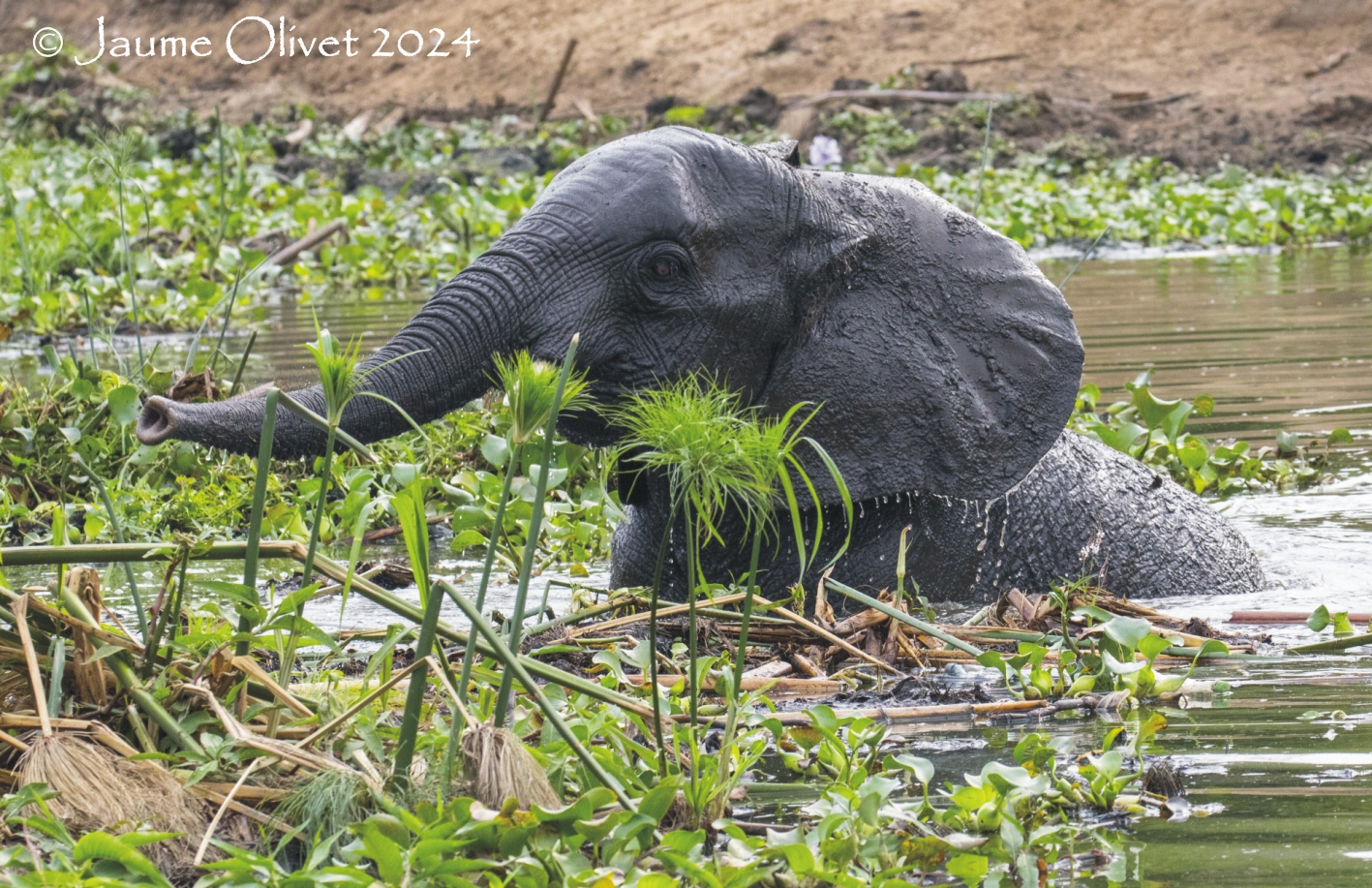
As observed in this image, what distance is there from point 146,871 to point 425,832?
34 cm

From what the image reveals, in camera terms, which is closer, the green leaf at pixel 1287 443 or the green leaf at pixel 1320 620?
the green leaf at pixel 1320 620

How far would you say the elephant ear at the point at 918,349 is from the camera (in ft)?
14.7

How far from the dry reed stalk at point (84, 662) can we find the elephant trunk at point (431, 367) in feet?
2.98

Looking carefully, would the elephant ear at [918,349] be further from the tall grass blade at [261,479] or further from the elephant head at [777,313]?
the tall grass blade at [261,479]

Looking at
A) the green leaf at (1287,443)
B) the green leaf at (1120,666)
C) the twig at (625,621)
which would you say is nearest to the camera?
the green leaf at (1120,666)

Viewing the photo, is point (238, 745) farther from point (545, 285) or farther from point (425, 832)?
point (545, 285)

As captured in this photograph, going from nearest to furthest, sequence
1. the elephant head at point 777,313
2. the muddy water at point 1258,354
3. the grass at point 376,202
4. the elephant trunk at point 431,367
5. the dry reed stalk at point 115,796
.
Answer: the dry reed stalk at point 115,796, the elephant trunk at point 431,367, the elephant head at point 777,313, the muddy water at point 1258,354, the grass at point 376,202

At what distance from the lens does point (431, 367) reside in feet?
13.0

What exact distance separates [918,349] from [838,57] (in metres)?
22.8

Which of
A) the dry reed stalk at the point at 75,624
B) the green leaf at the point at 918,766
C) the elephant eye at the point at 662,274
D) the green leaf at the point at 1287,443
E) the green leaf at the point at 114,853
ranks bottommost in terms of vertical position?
the green leaf at the point at 114,853

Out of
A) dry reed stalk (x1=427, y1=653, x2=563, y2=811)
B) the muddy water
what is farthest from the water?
dry reed stalk (x1=427, y1=653, x2=563, y2=811)

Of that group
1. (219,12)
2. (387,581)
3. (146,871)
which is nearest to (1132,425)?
(387,581)

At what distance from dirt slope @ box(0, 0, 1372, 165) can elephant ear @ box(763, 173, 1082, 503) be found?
58.1 feet

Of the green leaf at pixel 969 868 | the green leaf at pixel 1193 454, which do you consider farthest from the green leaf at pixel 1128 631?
the green leaf at pixel 1193 454
